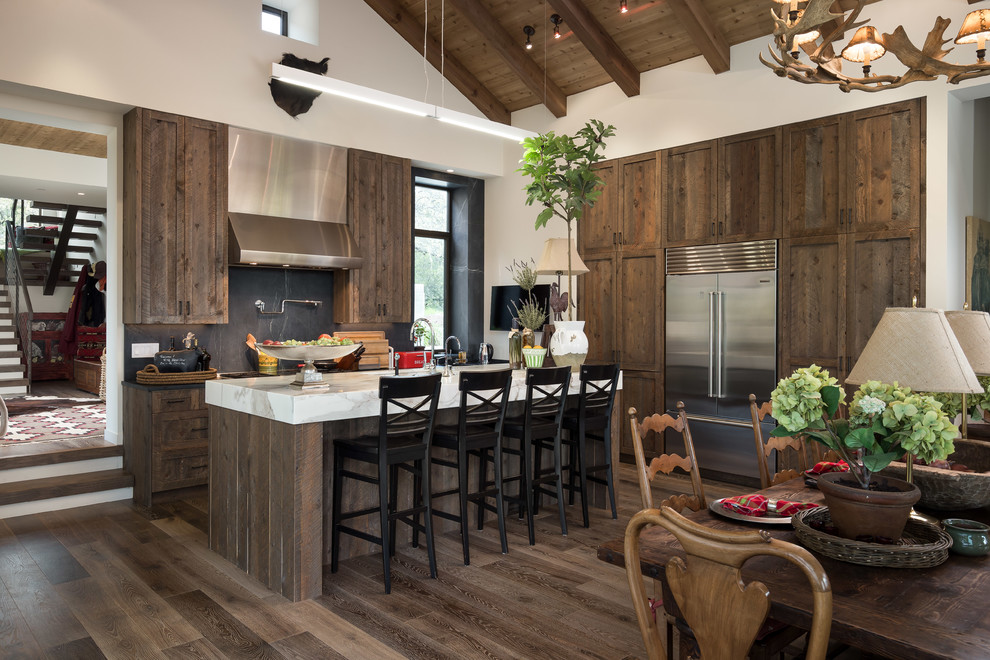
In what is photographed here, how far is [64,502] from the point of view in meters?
4.74

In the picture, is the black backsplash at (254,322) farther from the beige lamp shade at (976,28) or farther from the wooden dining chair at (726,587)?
the beige lamp shade at (976,28)

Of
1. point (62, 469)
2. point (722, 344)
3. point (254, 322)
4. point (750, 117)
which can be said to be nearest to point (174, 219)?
point (254, 322)

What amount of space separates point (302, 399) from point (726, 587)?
228 centimetres

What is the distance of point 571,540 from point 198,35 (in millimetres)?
4864

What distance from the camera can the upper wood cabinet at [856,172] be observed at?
4.78 metres

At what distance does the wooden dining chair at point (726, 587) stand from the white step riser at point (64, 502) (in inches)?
187

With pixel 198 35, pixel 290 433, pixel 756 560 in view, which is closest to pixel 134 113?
pixel 198 35

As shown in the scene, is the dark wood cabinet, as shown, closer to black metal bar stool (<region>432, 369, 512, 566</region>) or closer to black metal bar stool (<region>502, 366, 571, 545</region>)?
black metal bar stool (<region>432, 369, 512, 566</region>)

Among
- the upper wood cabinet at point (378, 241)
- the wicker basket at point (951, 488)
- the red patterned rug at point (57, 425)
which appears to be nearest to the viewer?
the wicker basket at point (951, 488)

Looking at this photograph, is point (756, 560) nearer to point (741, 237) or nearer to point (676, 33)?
point (741, 237)

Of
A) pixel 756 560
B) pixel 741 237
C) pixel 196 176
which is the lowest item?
pixel 756 560

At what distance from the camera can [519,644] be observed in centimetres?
277

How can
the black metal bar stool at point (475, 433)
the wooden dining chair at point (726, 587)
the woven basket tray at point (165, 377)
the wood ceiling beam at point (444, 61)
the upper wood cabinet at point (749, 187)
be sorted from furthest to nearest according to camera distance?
the wood ceiling beam at point (444, 61) → the upper wood cabinet at point (749, 187) → the woven basket tray at point (165, 377) → the black metal bar stool at point (475, 433) → the wooden dining chair at point (726, 587)

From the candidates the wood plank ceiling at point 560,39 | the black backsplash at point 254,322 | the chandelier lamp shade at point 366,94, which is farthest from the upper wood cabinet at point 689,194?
the black backsplash at point 254,322
